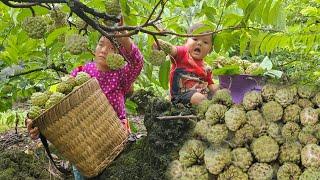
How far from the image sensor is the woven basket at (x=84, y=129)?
213 centimetres

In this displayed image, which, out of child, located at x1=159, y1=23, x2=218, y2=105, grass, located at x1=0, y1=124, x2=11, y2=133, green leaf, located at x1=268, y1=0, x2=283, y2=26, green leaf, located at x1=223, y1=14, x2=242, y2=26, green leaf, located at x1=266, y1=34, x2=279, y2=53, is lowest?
grass, located at x1=0, y1=124, x2=11, y2=133

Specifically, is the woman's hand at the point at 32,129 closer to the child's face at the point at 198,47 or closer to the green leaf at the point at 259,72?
the green leaf at the point at 259,72

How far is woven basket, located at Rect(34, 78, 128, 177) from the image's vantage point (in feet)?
6.99

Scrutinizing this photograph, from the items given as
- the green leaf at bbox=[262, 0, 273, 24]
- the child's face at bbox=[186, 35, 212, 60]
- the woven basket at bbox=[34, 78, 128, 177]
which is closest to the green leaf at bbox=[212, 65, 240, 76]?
the green leaf at bbox=[262, 0, 273, 24]

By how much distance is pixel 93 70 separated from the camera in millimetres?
2996

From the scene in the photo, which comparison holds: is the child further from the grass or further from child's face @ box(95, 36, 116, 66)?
the grass

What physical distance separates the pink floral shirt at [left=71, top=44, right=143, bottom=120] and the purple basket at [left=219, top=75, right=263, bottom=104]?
101 cm

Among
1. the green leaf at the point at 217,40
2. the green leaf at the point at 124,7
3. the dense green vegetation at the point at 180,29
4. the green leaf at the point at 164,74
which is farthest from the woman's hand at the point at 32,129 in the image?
the green leaf at the point at 217,40

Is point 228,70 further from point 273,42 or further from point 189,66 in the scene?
point 189,66

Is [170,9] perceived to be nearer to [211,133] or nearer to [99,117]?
[99,117]

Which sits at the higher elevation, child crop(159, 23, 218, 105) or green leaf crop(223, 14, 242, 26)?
green leaf crop(223, 14, 242, 26)

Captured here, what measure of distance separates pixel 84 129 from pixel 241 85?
2.35 ft

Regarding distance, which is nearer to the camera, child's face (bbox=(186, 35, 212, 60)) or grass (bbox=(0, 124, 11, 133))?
child's face (bbox=(186, 35, 212, 60))

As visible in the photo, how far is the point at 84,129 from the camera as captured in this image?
222 centimetres
